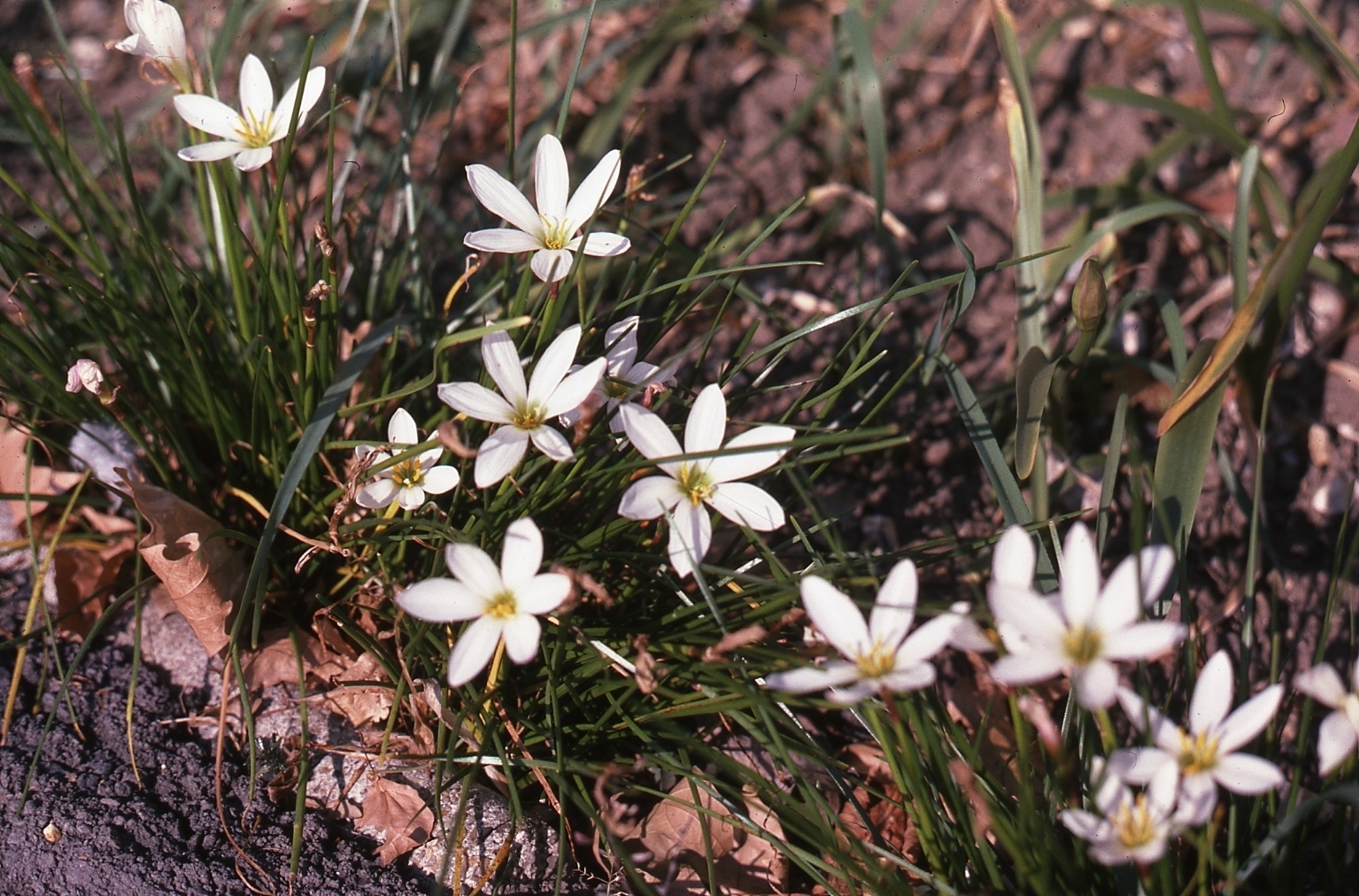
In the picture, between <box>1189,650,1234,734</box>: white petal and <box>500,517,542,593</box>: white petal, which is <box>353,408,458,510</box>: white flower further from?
<box>1189,650,1234,734</box>: white petal

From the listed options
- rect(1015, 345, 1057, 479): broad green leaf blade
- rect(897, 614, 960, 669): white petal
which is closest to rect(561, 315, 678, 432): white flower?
rect(897, 614, 960, 669): white petal

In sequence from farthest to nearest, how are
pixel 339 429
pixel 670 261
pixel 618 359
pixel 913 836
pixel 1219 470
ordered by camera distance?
pixel 1219 470 < pixel 670 261 < pixel 339 429 < pixel 913 836 < pixel 618 359

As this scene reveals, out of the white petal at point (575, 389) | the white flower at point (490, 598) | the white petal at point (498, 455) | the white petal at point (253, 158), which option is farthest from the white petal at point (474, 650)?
the white petal at point (253, 158)

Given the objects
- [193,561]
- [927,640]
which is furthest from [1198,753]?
[193,561]

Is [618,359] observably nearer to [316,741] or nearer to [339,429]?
[339,429]

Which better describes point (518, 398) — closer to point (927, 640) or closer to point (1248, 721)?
point (927, 640)

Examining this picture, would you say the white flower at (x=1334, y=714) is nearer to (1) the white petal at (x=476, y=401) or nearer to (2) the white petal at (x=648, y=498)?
(2) the white petal at (x=648, y=498)

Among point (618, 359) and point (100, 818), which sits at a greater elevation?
point (618, 359)

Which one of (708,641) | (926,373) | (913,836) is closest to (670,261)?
(926,373)
